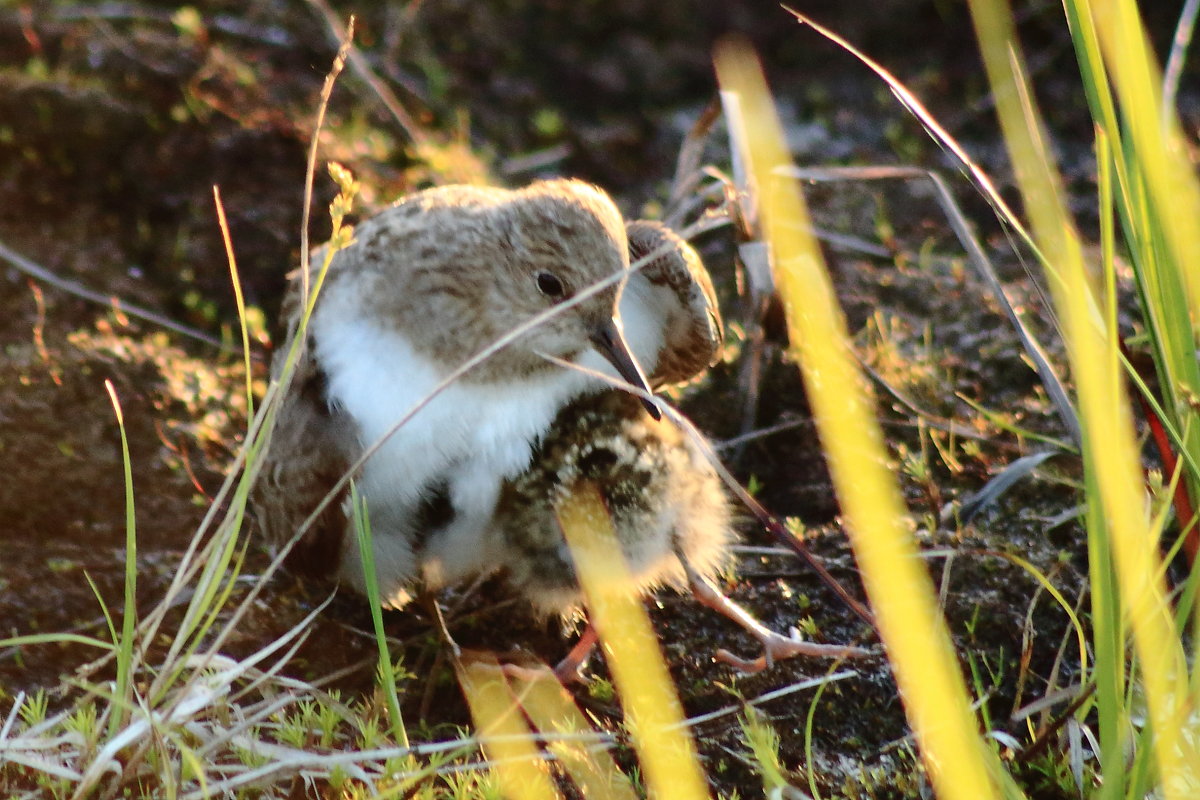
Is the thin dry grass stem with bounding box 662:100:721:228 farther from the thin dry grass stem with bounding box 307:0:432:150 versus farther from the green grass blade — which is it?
the green grass blade

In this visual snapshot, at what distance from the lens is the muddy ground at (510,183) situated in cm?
301

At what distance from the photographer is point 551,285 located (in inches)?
119

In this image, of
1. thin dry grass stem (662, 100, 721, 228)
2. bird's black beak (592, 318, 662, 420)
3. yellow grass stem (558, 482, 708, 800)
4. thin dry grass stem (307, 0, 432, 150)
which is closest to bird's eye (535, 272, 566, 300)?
bird's black beak (592, 318, 662, 420)

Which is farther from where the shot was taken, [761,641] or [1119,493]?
[761,641]

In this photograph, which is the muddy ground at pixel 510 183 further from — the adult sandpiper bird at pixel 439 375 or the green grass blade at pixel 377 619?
the green grass blade at pixel 377 619

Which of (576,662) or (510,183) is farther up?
(510,183)

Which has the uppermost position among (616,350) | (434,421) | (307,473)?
(616,350)

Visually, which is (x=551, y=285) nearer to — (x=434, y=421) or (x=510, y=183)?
(x=434, y=421)

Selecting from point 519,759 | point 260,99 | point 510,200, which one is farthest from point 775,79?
point 519,759

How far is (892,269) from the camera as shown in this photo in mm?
4473

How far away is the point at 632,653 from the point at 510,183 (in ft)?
8.03

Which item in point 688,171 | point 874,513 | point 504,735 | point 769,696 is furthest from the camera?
point 688,171

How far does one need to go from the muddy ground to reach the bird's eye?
0.85 meters

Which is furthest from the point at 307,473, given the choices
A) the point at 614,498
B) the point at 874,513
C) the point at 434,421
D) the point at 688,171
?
the point at 688,171
